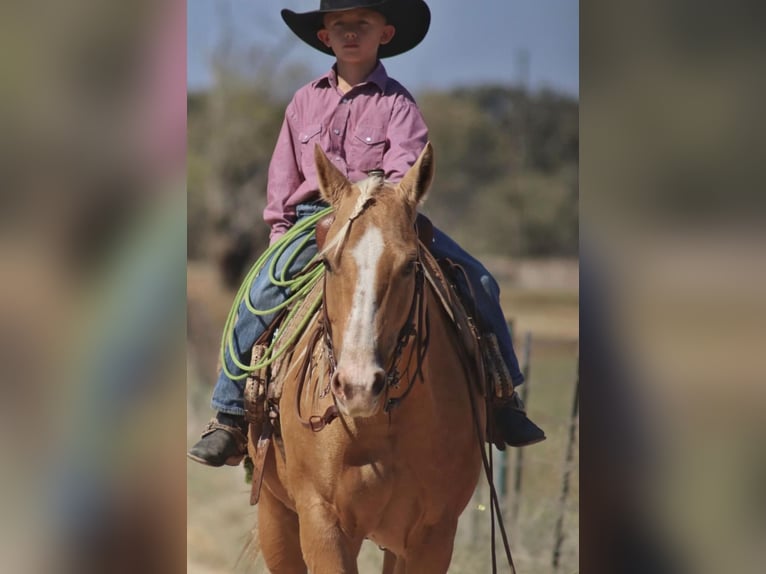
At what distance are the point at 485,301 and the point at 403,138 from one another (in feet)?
2.70

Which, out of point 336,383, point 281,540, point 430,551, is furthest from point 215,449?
point 336,383

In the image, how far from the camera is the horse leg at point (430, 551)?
168 inches

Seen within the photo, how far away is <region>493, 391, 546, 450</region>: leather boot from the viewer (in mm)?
4859

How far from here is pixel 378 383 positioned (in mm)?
3459

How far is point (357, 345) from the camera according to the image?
3.49 metres

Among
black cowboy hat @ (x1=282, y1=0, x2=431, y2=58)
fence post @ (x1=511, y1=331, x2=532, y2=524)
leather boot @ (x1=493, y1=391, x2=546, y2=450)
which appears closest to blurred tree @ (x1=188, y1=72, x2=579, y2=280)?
fence post @ (x1=511, y1=331, x2=532, y2=524)

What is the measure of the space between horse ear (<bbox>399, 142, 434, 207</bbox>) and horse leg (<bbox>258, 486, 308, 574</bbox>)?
195cm

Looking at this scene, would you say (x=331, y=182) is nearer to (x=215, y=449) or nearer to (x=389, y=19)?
(x=389, y=19)

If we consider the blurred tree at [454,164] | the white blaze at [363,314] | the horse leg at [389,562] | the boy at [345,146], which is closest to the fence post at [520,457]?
the horse leg at [389,562]

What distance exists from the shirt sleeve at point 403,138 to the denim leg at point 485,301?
354 mm

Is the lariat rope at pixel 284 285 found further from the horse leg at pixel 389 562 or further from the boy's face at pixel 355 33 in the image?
the horse leg at pixel 389 562

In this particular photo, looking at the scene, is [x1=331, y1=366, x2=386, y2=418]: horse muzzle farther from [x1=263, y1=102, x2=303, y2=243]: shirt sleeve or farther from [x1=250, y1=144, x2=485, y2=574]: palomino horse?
[x1=263, y1=102, x2=303, y2=243]: shirt sleeve
